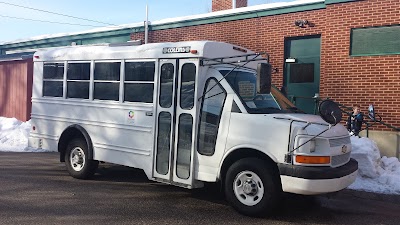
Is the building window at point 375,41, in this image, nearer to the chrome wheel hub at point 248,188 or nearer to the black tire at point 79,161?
the chrome wheel hub at point 248,188

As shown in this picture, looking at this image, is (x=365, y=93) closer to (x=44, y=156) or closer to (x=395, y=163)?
(x=395, y=163)

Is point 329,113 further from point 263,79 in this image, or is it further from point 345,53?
point 345,53

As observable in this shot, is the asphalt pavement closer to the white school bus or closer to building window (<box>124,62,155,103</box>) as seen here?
the white school bus

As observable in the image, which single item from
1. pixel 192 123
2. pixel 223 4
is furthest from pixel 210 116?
pixel 223 4

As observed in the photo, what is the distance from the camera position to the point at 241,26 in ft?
44.8

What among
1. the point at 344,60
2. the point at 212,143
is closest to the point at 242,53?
the point at 212,143

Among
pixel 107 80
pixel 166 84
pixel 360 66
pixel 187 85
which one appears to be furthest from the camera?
pixel 360 66

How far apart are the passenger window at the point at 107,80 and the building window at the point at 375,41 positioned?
23.1ft

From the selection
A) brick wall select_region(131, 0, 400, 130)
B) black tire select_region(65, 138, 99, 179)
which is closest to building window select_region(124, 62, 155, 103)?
black tire select_region(65, 138, 99, 179)

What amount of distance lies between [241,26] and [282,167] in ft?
29.7

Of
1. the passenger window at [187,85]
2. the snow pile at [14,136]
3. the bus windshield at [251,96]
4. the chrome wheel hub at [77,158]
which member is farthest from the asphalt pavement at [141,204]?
the snow pile at [14,136]

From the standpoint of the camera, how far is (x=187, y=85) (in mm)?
6426

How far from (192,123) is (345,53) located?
6.80m

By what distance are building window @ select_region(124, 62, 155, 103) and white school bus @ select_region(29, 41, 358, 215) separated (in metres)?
0.02
